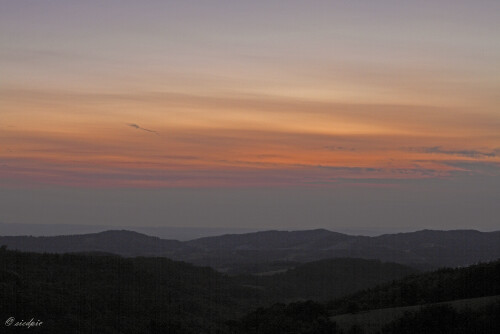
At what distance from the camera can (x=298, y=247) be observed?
13812cm

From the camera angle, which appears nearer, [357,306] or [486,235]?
[357,306]

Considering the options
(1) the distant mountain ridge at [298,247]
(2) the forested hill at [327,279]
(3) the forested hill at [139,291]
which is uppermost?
(3) the forested hill at [139,291]

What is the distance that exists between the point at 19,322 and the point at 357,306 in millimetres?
13061

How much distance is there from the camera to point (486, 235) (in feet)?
461

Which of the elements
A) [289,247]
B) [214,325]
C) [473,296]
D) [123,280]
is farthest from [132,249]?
[473,296]

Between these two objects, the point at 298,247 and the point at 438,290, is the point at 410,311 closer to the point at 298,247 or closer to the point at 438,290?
the point at 438,290

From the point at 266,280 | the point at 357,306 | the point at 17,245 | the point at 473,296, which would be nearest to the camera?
the point at 473,296

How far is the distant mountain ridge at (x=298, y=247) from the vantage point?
10938 centimetres

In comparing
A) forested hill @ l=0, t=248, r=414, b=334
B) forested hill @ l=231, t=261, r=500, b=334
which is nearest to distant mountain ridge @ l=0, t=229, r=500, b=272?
forested hill @ l=0, t=248, r=414, b=334

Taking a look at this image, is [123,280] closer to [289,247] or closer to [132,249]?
[132,249]

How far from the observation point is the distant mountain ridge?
359 ft
